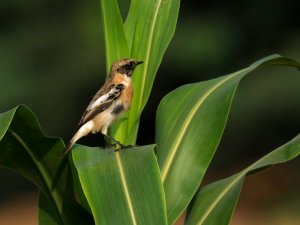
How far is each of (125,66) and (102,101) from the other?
39 centimetres

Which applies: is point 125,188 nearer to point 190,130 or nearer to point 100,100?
point 190,130

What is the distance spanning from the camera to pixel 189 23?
37.6ft

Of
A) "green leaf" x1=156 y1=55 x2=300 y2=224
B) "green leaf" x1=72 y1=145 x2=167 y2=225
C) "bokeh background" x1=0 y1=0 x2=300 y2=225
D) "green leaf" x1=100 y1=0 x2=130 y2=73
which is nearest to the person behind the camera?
"green leaf" x1=72 y1=145 x2=167 y2=225

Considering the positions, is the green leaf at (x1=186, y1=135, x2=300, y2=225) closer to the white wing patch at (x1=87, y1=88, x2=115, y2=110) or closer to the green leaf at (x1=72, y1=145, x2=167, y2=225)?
the green leaf at (x1=72, y1=145, x2=167, y2=225)

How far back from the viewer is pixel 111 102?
13.4ft

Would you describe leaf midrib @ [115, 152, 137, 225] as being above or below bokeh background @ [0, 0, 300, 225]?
above

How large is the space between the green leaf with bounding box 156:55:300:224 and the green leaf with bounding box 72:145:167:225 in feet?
0.85

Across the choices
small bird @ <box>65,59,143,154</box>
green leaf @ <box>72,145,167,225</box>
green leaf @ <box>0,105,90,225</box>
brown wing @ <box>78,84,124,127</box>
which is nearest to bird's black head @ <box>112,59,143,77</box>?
small bird @ <box>65,59,143,154</box>

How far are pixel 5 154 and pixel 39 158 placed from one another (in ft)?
0.39

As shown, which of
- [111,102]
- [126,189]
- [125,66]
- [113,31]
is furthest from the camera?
[111,102]

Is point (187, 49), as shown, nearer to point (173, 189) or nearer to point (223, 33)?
point (223, 33)

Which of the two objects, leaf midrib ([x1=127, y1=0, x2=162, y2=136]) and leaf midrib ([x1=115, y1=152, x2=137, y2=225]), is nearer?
leaf midrib ([x1=115, y1=152, x2=137, y2=225])

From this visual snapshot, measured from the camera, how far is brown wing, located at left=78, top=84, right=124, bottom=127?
4.06 metres

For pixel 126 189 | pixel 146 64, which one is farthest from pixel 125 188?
pixel 146 64
